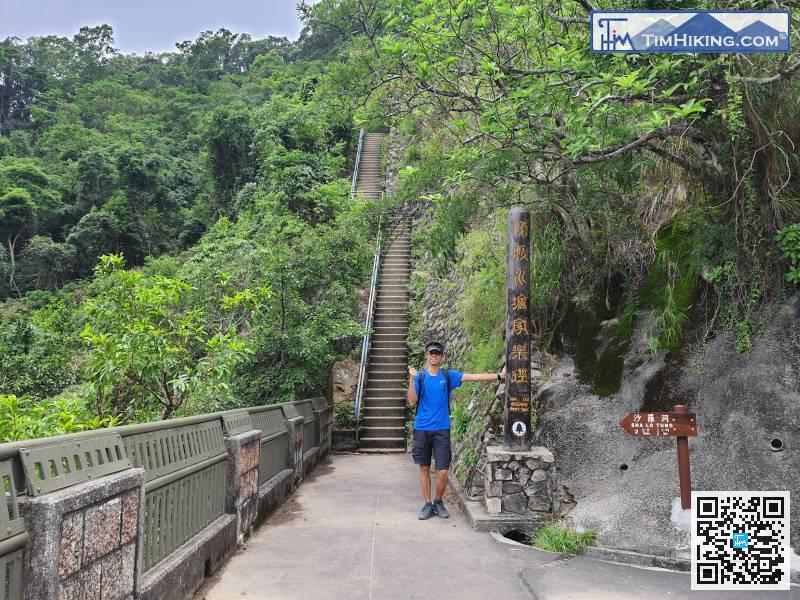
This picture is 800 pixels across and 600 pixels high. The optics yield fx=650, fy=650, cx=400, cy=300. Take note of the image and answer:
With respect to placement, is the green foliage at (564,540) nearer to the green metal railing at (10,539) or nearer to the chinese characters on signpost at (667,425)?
the chinese characters on signpost at (667,425)

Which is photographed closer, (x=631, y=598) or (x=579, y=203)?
(x=631, y=598)

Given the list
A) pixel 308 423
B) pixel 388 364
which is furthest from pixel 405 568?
pixel 388 364

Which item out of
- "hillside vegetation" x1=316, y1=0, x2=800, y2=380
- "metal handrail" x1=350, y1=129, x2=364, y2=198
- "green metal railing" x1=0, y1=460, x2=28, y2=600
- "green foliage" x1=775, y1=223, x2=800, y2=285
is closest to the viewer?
"green metal railing" x1=0, y1=460, x2=28, y2=600

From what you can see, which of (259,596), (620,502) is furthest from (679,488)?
(259,596)

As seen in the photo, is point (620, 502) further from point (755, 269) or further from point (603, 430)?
point (755, 269)

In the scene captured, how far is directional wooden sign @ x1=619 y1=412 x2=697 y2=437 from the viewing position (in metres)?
5.29

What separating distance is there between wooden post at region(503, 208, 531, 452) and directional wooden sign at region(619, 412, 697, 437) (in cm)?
148

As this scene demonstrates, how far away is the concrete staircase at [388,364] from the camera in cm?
1360

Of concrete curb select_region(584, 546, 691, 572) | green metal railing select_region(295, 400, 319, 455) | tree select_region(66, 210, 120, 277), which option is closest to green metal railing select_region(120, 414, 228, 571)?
concrete curb select_region(584, 546, 691, 572)

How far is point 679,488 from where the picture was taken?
18.7 ft

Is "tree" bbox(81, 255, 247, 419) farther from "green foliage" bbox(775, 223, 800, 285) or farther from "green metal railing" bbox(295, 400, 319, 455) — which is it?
"green foliage" bbox(775, 223, 800, 285)

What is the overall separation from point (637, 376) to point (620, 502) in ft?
5.24

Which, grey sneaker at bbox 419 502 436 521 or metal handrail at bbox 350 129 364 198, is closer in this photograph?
grey sneaker at bbox 419 502 436 521

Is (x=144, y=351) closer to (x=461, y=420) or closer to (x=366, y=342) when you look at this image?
(x=461, y=420)
